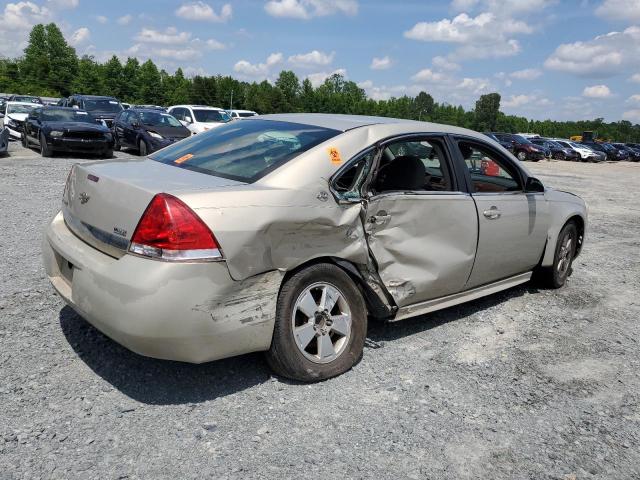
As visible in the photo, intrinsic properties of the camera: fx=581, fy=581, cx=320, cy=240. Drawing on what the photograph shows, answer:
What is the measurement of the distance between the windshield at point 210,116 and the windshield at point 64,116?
4.01 m

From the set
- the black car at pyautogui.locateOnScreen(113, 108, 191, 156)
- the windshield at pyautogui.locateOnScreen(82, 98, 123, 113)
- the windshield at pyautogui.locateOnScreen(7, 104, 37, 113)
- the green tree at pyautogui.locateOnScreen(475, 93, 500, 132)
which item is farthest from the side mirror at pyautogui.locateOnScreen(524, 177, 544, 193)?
the green tree at pyautogui.locateOnScreen(475, 93, 500, 132)

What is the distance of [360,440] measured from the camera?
2914mm

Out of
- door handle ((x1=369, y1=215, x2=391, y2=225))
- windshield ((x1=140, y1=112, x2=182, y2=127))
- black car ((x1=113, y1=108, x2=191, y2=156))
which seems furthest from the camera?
windshield ((x1=140, y1=112, x2=182, y2=127))

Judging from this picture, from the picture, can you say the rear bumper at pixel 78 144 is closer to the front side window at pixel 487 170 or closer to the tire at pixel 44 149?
the tire at pixel 44 149

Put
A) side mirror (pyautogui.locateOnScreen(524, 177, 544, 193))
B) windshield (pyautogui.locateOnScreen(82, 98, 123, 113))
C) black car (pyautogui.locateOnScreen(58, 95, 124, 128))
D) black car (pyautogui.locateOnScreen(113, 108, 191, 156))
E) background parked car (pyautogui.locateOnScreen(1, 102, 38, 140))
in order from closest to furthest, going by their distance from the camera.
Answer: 1. side mirror (pyautogui.locateOnScreen(524, 177, 544, 193))
2. black car (pyautogui.locateOnScreen(113, 108, 191, 156))
3. background parked car (pyautogui.locateOnScreen(1, 102, 38, 140))
4. black car (pyautogui.locateOnScreen(58, 95, 124, 128))
5. windshield (pyautogui.locateOnScreen(82, 98, 123, 113))

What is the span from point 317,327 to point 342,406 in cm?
47

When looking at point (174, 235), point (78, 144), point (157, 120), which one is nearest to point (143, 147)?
point (157, 120)

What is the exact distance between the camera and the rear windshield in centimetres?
349

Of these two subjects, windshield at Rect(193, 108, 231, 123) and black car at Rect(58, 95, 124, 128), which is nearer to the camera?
windshield at Rect(193, 108, 231, 123)

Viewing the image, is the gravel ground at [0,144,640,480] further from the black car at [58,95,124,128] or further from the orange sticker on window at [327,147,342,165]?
the black car at [58,95,124,128]

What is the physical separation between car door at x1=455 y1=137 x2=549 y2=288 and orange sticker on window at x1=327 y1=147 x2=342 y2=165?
50.0 inches

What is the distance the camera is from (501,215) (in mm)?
4605

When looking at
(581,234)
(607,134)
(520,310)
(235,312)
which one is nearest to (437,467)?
(235,312)

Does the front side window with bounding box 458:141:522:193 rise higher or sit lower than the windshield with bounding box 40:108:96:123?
higher
